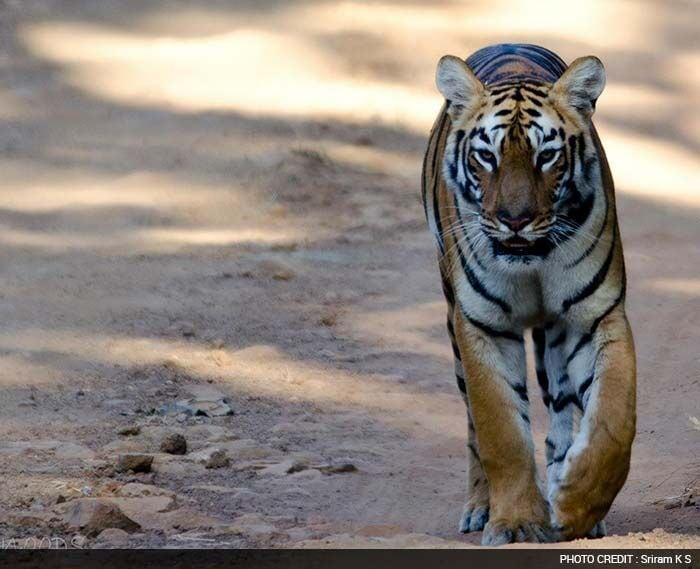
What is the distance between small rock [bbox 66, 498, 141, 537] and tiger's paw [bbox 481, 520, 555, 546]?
1351 millimetres

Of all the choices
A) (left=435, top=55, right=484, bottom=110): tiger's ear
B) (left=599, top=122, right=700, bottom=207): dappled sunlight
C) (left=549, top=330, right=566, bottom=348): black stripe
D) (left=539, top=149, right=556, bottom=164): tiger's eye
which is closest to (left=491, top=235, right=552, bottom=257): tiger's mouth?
(left=539, top=149, right=556, bottom=164): tiger's eye

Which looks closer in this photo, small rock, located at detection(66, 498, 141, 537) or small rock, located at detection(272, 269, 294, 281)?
small rock, located at detection(66, 498, 141, 537)

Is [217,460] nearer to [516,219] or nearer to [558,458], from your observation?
[558,458]

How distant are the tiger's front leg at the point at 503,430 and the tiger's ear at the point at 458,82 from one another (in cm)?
85

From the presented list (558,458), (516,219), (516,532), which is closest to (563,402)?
(558,458)

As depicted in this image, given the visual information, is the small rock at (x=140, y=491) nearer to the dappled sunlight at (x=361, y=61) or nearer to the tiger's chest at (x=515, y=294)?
the tiger's chest at (x=515, y=294)

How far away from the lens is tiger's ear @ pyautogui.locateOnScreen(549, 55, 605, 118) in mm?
5637

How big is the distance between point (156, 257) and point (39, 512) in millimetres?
4104

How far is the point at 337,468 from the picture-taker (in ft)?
22.5

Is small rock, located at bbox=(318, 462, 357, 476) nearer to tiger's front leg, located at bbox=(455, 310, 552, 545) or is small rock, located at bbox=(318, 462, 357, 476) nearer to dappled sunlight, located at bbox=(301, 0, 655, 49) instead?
tiger's front leg, located at bbox=(455, 310, 552, 545)

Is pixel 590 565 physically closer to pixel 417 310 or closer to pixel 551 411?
pixel 551 411

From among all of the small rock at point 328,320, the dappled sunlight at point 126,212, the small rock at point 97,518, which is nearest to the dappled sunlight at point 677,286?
the small rock at point 328,320

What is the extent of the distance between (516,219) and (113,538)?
189cm

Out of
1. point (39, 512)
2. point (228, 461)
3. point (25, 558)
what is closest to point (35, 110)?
point (228, 461)
